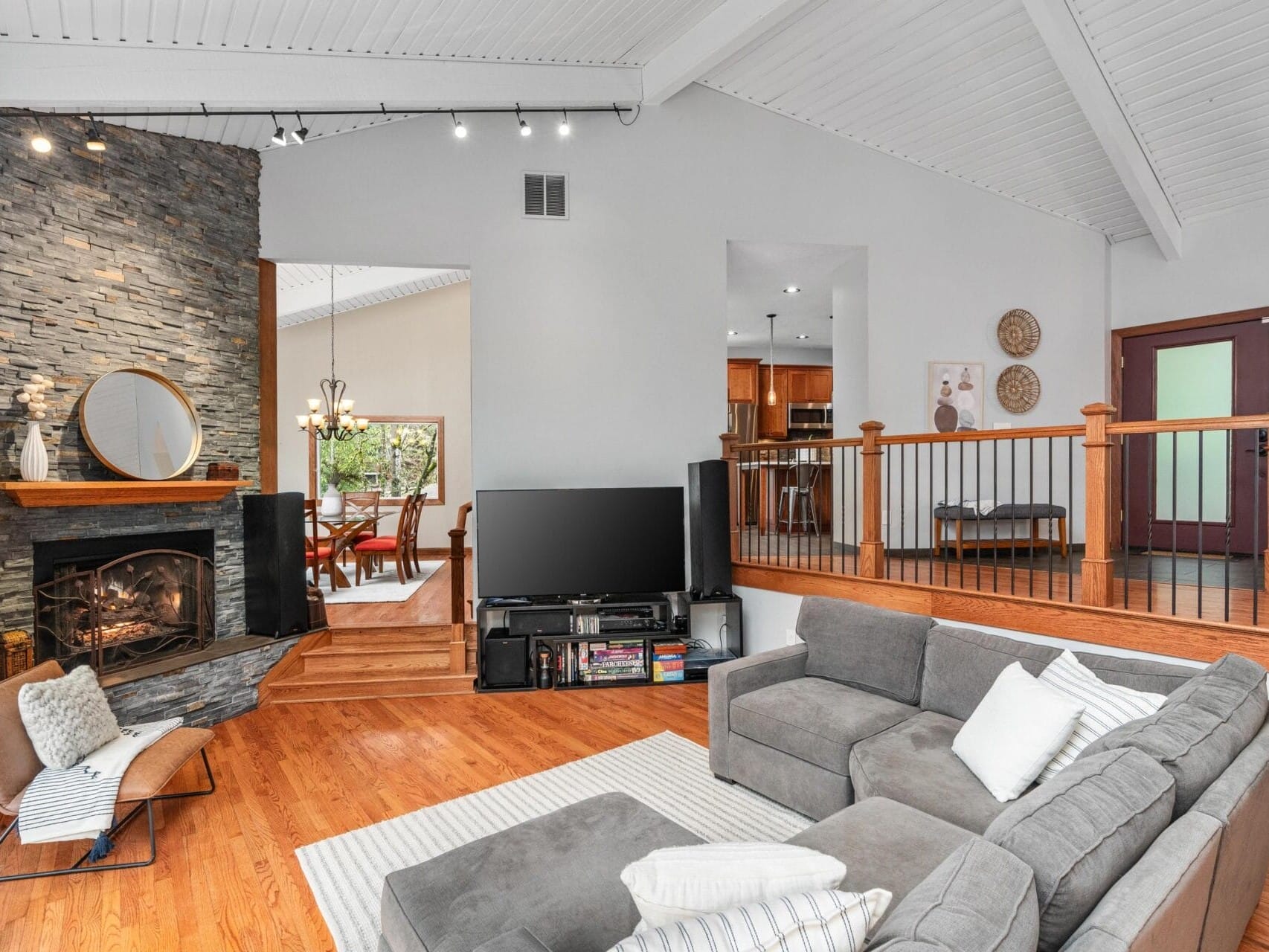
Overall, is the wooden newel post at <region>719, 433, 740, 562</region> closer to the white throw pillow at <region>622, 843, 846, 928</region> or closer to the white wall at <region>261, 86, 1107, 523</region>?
the white wall at <region>261, 86, 1107, 523</region>

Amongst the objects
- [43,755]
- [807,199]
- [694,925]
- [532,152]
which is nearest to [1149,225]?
[807,199]

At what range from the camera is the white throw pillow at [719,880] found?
1173 mm

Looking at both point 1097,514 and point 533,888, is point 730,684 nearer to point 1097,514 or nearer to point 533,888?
point 533,888

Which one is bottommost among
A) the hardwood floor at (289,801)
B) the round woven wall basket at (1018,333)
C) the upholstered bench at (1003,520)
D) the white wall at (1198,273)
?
the hardwood floor at (289,801)

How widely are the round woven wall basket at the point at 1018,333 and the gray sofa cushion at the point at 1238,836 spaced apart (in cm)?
452

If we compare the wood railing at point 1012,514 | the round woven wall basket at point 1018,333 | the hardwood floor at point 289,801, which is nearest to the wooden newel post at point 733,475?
the wood railing at point 1012,514

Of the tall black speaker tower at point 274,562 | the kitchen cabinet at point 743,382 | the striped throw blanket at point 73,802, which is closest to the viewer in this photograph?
the striped throw blanket at point 73,802

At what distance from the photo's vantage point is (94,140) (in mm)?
3768

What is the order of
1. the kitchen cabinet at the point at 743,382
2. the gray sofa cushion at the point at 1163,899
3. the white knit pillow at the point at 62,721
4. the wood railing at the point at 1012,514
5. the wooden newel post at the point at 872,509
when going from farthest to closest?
the kitchen cabinet at the point at 743,382, the wooden newel post at the point at 872,509, the wood railing at the point at 1012,514, the white knit pillow at the point at 62,721, the gray sofa cushion at the point at 1163,899

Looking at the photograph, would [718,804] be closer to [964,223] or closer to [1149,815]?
[1149,815]

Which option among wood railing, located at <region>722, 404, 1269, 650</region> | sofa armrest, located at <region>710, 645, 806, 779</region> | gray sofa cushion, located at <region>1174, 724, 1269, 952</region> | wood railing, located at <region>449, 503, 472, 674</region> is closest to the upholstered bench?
wood railing, located at <region>722, 404, 1269, 650</region>

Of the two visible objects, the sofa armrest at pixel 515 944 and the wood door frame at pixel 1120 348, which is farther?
the wood door frame at pixel 1120 348

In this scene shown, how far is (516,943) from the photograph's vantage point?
1.33 meters

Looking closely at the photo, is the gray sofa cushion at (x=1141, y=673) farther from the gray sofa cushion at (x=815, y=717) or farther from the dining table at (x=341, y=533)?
the dining table at (x=341, y=533)
